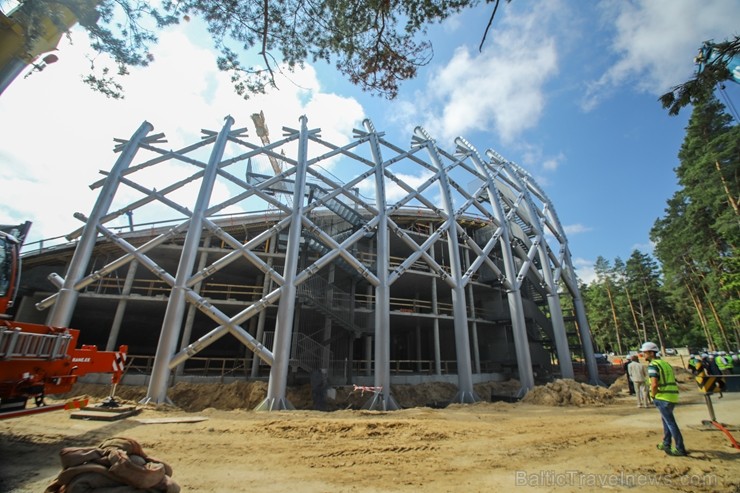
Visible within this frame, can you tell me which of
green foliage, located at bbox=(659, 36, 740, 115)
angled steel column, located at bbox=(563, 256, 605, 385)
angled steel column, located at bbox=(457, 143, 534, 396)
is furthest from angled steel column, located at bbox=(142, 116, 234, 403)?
angled steel column, located at bbox=(563, 256, 605, 385)

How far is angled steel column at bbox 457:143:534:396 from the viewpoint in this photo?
45.2 ft

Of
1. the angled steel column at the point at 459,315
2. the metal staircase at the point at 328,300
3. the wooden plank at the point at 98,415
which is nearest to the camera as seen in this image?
the wooden plank at the point at 98,415

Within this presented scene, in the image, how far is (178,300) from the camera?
996 cm

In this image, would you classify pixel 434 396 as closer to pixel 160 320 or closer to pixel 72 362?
pixel 72 362

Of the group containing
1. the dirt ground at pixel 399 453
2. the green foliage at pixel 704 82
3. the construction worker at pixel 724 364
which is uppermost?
the green foliage at pixel 704 82

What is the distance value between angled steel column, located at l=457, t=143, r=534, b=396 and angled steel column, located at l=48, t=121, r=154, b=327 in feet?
58.3

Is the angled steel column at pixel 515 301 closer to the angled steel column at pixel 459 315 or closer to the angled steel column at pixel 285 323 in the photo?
the angled steel column at pixel 459 315

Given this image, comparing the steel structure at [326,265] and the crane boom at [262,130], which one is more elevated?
the crane boom at [262,130]

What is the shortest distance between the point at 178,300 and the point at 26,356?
17.9 feet

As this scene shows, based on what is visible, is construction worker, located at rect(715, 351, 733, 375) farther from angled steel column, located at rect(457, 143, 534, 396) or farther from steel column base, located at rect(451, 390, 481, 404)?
steel column base, located at rect(451, 390, 481, 404)

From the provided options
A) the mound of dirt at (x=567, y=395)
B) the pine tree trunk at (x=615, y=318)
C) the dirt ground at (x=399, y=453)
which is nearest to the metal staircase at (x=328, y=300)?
the dirt ground at (x=399, y=453)

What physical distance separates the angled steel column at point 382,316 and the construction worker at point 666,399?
7202mm

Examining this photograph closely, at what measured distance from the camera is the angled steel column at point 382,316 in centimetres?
1032

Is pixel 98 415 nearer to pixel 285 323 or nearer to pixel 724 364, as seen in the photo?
pixel 285 323
